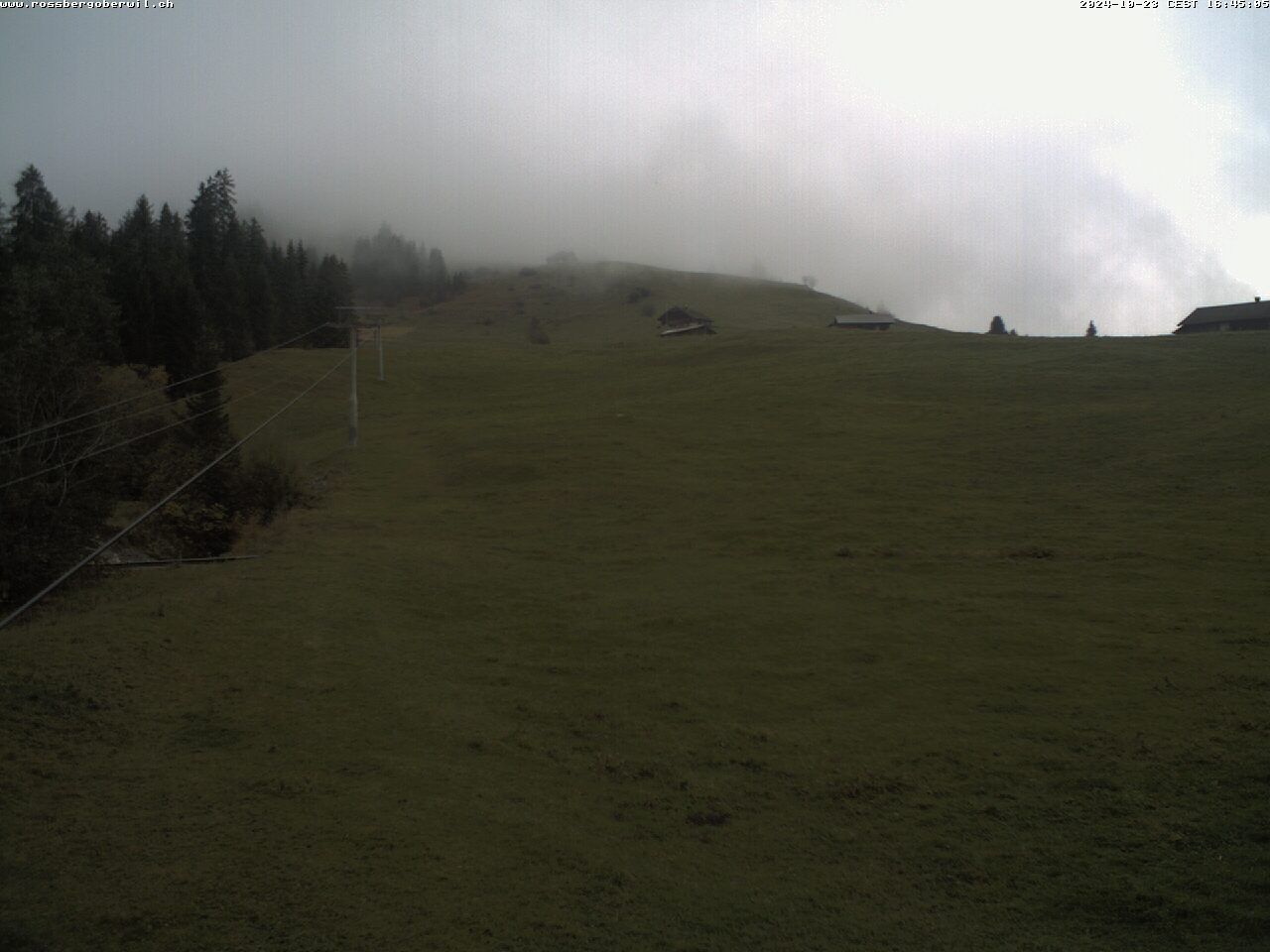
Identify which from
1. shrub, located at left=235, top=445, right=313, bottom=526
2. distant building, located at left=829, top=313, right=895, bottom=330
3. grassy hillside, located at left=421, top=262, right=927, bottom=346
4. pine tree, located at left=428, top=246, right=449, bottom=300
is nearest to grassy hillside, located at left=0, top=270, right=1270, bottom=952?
shrub, located at left=235, top=445, right=313, bottom=526

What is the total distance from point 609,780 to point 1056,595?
11015 mm

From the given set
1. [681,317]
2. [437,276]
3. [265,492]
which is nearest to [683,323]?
[681,317]

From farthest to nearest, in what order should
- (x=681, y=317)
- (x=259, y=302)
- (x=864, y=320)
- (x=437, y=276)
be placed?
1. (x=437, y=276)
2. (x=681, y=317)
3. (x=259, y=302)
4. (x=864, y=320)

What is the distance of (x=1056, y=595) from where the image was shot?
59.2 feet

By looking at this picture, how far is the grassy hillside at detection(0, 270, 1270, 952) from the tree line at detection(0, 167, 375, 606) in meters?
2.86

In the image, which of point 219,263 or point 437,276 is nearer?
point 219,263

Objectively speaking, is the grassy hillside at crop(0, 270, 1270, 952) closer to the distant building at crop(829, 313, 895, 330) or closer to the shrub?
the shrub

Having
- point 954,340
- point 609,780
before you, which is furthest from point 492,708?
point 954,340

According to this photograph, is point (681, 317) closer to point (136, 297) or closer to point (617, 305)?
point (617, 305)

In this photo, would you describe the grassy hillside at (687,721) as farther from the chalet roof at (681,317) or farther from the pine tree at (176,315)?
the chalet roof at (681,317)

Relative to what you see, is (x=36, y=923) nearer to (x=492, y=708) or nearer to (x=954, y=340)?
(x=492, y=708)

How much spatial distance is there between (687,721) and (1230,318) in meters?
78.0

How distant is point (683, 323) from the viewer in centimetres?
9262

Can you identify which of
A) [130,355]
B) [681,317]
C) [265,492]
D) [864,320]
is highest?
[681,317]
